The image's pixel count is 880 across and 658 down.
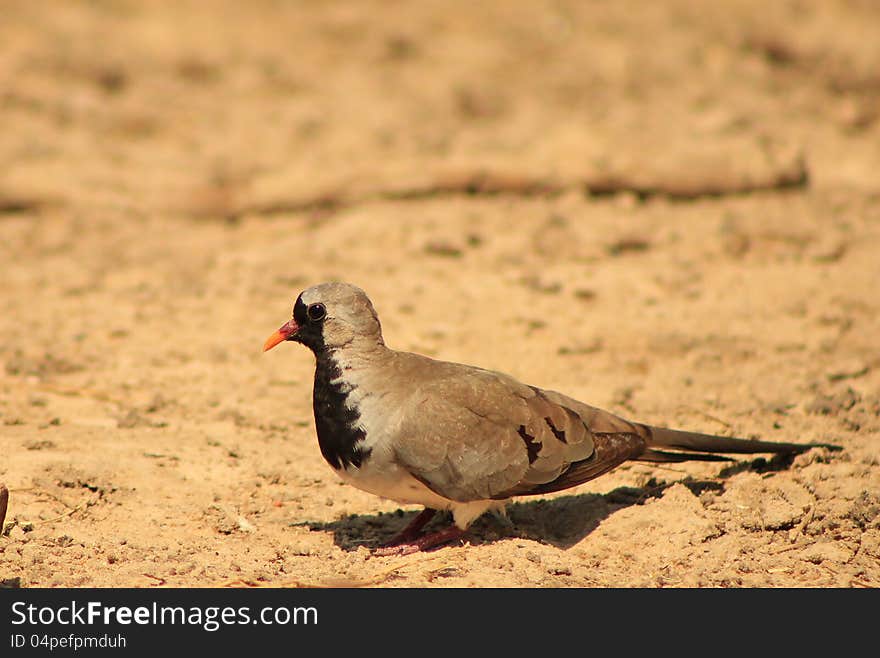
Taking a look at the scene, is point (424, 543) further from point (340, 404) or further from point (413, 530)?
point (340, 404)

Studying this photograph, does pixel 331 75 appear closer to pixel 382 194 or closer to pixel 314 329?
pixel 382 194

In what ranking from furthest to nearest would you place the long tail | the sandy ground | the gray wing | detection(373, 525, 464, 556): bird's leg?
1. the long tail
2. the sandy ground
3. detection(373, 525, 464, 556): bird's leg
4. the gray wing

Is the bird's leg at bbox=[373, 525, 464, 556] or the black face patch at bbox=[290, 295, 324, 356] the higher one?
the black face patch at bbox=[290, 295, 324, 356]

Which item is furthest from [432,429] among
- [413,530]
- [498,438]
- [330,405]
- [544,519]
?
[544,519]

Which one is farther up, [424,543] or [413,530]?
[413,530]

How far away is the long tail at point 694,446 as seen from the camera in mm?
4887

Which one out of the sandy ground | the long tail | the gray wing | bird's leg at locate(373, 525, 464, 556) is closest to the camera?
the gray wing

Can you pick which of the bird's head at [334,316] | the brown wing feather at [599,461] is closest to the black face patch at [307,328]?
the bird's head at [334,316]

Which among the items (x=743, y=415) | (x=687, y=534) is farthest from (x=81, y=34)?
(x=687, y=534)

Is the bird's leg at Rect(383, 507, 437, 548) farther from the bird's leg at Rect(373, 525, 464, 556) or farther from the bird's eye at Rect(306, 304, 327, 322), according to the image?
the bird's eye at Rect(306, 304, 327, 322)

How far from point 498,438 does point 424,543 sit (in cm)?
51

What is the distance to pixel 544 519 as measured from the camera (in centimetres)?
494

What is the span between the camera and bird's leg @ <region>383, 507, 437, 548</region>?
15.4ft

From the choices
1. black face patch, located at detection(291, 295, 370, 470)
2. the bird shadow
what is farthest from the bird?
the bird shadow
